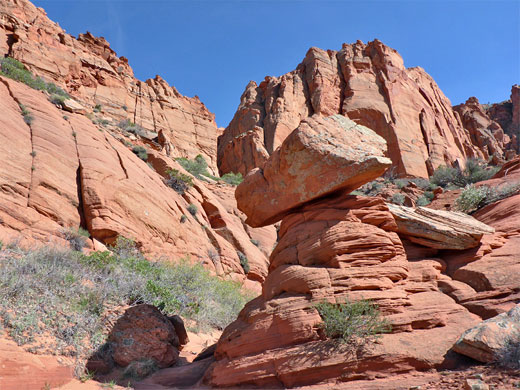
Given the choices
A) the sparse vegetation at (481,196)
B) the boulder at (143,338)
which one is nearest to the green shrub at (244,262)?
the boulder at (143,338)

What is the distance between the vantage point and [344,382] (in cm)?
517

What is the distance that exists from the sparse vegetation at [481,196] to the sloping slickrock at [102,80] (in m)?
26.5

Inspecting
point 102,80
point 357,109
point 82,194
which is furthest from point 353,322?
point 357,109

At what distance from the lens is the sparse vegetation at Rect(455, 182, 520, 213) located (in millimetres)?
9531

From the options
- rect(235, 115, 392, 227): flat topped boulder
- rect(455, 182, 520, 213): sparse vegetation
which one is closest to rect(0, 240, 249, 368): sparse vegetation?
rect(235, 115, 392, 227): flat topped boulder

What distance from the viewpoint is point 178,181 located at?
67.0 feet

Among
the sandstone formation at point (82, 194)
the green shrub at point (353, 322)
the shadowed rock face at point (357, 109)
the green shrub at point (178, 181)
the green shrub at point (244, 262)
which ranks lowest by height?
the green shrub at point (353, 322)

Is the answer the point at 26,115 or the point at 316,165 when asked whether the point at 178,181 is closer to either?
the point at 26,115

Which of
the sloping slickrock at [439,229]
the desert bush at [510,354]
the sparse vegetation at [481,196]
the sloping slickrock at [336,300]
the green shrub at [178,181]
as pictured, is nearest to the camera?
the desert bush at [510,354]

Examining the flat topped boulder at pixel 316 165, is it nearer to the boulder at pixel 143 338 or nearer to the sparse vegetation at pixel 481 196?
the boulder at pixel 143 338

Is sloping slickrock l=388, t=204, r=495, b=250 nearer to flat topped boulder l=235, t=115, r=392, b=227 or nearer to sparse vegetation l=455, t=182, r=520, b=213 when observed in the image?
flat topped boulder l=235, t=115, r=392, b=227

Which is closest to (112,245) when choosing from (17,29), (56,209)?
(56,209)

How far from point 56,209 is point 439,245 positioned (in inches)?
450

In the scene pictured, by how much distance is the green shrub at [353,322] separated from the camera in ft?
18.3
